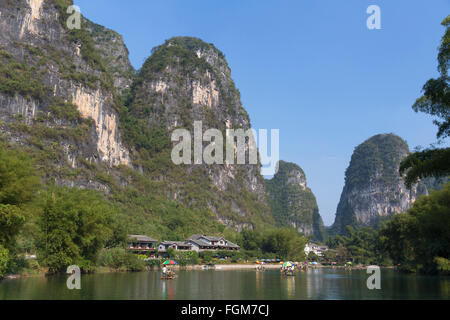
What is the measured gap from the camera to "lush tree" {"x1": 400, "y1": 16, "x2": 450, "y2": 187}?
15227 millimetres

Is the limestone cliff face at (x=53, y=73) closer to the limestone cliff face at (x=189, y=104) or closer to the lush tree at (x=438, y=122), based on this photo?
the limestone cliff face at (x=189, y=104)

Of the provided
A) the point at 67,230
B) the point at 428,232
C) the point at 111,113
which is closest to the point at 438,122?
the point at 428,232

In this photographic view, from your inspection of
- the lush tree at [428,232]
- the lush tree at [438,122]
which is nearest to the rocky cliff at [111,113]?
the lush tree at [428,232]

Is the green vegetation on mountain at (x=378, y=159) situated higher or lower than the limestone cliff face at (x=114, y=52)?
lower

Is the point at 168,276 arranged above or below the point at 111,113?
below

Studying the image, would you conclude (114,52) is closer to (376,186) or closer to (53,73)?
(53,73)

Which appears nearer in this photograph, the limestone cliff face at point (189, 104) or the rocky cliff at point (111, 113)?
the rocky cliff at point (111, 113)

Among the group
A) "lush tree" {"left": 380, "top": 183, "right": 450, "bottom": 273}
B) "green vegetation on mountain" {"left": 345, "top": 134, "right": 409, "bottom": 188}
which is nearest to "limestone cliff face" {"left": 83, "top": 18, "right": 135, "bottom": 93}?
"lush tree" {"left": 380, "top": 183, "right": 450, "bottom": 273}

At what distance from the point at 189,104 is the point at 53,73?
5103 cm

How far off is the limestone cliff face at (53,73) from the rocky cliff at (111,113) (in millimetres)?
226

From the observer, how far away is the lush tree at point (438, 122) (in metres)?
15.2

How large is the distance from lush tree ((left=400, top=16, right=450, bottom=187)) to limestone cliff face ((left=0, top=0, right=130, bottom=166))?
7471 centimetres

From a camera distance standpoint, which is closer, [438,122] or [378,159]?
[438,122]

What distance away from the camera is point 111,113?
3784 inches
